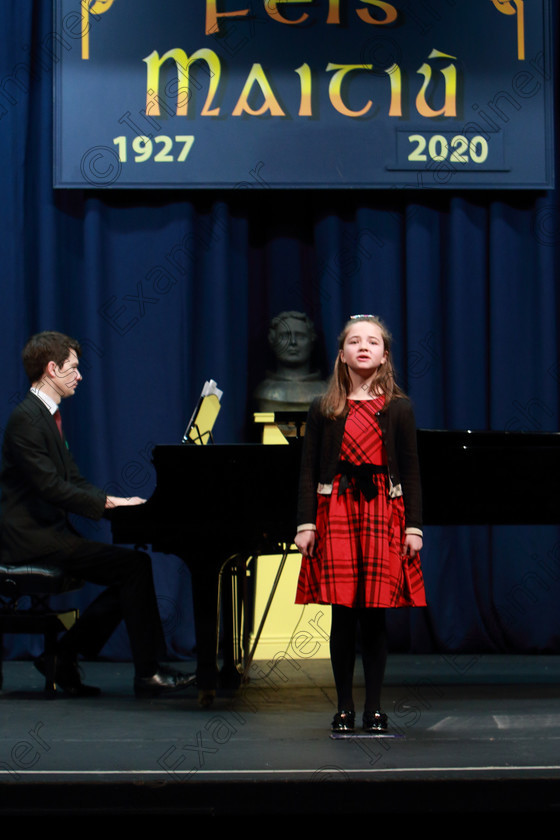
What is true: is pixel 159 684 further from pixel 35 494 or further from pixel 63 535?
pixel 35 494

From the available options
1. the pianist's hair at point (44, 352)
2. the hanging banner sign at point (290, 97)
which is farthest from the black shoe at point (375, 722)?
the hanging banner sign at point (290, 97)

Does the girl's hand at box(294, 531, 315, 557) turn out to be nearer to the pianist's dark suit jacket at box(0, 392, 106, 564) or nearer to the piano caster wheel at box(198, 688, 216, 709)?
the piano caster wheel at box(198, 688, 216, 709)

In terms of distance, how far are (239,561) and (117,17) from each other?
262 centimetres

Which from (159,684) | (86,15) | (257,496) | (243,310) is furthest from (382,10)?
(159,684)

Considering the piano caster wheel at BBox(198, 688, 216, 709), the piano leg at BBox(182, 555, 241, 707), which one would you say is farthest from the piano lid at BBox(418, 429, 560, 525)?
the piano caster wheel at BBox(198, 688, 216, 709)

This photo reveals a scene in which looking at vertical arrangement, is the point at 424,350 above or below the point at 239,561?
above

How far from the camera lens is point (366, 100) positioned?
15.9 feet

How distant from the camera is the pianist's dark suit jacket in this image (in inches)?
143

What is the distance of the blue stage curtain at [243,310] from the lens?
4.88 meters

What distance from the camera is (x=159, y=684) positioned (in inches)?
141

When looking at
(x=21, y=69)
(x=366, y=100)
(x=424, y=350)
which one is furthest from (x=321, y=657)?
(x=21, y=69)

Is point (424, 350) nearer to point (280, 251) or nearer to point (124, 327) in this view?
point (280, 251)

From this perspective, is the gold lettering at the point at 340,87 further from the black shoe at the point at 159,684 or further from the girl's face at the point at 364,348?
the black shoe at the point at 159,684

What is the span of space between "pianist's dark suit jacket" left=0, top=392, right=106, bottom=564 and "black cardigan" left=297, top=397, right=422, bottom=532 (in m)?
1.00
